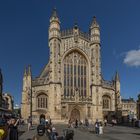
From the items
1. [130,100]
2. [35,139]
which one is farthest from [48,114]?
[130,100]

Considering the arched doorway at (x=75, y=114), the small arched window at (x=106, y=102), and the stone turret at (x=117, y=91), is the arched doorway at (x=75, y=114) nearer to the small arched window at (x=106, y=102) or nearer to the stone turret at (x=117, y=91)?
the small arched window at (x=106, y=102)

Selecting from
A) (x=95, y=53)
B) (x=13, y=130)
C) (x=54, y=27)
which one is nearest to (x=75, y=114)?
(x=95, y=53)

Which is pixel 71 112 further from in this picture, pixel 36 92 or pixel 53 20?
pixel 53 20

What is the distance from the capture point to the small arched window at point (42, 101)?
7019 centimetres

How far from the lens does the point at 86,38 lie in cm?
7500

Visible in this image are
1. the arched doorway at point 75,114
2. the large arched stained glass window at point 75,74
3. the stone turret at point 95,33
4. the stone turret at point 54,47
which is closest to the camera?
the stone turret at point 54,47

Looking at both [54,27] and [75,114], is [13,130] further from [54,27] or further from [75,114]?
[54,27]

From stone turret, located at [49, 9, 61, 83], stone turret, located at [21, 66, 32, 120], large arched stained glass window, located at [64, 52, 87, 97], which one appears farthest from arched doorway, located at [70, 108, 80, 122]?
stone turret, located at [21, 66, 32, 120]

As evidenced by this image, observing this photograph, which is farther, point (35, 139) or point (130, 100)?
point (130, 100)

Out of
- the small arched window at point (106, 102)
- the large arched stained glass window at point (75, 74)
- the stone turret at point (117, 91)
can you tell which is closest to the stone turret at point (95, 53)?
the large arched stained glass window at point (75, 74)

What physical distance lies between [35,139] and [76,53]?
61505 millimetres

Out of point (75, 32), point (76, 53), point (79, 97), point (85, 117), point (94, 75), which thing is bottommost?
point (85, 117)

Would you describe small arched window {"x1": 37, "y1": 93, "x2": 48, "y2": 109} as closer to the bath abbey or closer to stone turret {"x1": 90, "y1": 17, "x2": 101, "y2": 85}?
the bath abbey

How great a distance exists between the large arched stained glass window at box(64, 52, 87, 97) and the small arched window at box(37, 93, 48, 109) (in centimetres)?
437
